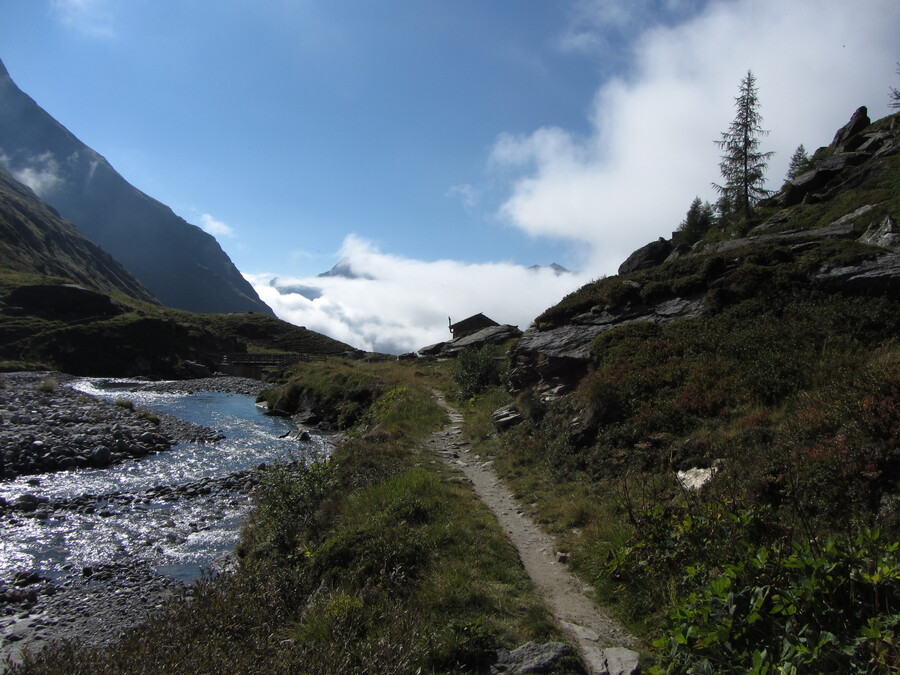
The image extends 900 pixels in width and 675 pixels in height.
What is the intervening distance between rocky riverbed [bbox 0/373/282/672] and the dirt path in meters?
7.10

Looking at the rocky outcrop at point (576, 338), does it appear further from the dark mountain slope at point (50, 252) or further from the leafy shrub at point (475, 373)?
the dark mountain slope at point (50, 252)

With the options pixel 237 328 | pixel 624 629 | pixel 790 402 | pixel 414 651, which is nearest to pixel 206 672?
pixel 414 651

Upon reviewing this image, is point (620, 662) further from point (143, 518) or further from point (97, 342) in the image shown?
point (97, 342)

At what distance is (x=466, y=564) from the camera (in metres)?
7.78

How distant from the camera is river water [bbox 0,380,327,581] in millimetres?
12264

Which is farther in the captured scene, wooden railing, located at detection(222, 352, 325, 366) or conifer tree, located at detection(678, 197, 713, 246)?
wooden railing, located at detection(222, 352, 325, 366)

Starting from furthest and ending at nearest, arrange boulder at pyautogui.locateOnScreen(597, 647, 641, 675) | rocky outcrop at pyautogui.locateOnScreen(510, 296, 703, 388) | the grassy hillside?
the grassy hillside → rocky outcrop at pyautogui.locateOnScreen(510, 296, 703, 388) → boulder at pyautogui.locateOnScreen(597, 647, 641, 675)

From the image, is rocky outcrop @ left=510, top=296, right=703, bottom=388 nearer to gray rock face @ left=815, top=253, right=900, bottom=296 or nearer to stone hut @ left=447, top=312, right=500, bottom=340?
gray rock face @ left=815, top=253, right=900, bottom=296

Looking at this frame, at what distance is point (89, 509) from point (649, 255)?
4134 cm

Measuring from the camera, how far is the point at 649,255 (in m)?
42.7

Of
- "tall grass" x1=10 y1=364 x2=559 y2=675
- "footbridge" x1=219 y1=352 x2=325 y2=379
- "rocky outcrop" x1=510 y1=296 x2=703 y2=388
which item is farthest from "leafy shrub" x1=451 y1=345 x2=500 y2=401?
"footbridge" x1=219 y1=352 x2=325 y2=379

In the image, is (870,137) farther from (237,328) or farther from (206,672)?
(237,328)

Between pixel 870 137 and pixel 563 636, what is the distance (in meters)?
50.6

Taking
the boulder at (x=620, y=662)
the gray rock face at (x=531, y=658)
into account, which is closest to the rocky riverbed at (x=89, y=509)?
the gray rock face at (x=531, y=658)
